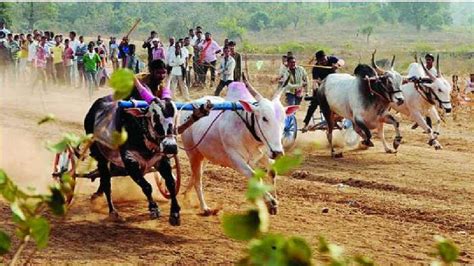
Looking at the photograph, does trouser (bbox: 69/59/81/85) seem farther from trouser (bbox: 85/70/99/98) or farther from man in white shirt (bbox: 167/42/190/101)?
man in white shirt (bbox: 167/42/190/101)

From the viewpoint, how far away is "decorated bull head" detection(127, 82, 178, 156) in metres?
7.51

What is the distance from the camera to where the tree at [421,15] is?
8725 cm

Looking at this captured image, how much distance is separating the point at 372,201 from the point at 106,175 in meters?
3.23

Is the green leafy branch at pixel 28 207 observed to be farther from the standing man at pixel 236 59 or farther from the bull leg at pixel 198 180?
the standing man at pixel 236 59

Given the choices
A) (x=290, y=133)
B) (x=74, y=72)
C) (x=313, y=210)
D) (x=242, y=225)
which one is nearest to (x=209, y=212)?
(x=313, y=210)

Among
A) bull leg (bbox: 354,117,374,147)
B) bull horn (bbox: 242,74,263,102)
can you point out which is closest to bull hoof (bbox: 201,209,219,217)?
bull horn (bbox: 242,74,263,102)

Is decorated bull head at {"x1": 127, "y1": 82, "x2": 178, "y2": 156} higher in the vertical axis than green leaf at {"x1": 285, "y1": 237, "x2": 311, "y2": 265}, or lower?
lower

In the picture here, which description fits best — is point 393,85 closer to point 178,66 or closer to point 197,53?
point 178,66

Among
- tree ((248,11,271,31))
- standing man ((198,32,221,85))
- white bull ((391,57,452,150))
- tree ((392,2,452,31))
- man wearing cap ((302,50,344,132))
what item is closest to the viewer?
white bull ((391,57,452,150))

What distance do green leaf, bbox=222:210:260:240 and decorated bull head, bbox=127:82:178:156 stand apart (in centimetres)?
585

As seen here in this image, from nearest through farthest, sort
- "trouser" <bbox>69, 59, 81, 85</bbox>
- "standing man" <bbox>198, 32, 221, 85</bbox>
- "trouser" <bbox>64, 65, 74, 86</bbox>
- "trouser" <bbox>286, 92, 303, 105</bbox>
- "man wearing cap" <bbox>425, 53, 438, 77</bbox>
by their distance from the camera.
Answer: "man wearing cap" <bbox>425, 53, 438, 77</bbox>, "trouser" <bbox>286, 92, 303, 105</bbox>, "standing man" <bbox>198, 32, 221, 85</bbox>, "trouser" <bbox>64, 65, 74, 86</bbox>, "trouser" <bbox>69, 59, 81, 85</bbox>

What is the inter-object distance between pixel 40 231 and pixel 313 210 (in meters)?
7.67

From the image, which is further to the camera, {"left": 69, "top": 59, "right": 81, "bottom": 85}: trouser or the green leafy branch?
{"left": 69, "top": 59, "right": 81, "bottom": 85}: trouser

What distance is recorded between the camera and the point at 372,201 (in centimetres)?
991
